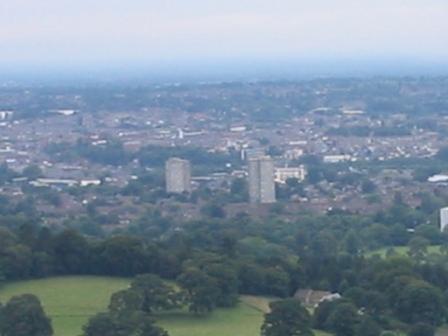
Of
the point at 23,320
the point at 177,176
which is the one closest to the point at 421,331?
the point at 23,320

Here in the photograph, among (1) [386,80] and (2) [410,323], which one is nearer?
(2) [410,323]

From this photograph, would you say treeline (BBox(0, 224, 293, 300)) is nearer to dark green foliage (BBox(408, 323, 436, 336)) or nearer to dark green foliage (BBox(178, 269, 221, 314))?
dark green foliage (BBox(178, 269, 221, 314))

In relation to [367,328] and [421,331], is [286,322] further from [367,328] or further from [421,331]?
[421,331]

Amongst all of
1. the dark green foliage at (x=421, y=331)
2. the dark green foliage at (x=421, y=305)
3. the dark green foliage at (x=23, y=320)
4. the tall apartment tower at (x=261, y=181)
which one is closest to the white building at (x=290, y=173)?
the tall apartment tower at (x=261, y=181)

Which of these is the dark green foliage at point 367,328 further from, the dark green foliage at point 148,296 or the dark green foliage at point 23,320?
the dark green foliage at point 23,320

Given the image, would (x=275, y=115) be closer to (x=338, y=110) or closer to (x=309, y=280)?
(x=338, y=110)

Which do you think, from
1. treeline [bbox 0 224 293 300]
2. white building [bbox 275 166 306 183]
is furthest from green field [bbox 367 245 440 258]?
white building [bbox 275 166 306 183]

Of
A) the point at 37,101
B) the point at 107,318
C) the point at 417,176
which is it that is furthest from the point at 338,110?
the point at 107,318
